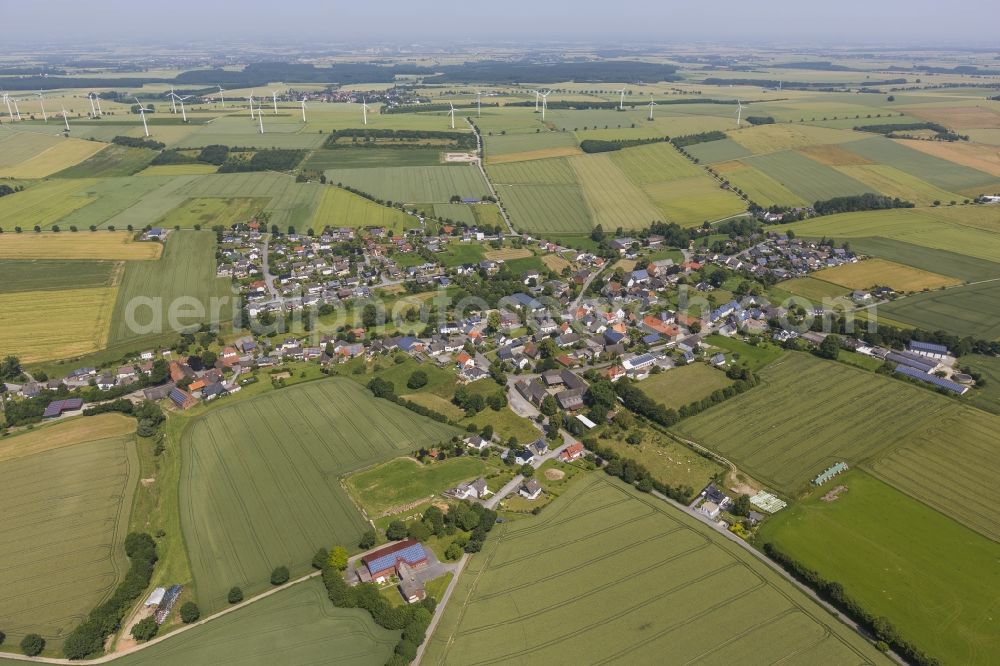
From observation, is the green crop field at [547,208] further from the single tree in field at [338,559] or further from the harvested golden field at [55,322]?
the single tree in field at [338,559]

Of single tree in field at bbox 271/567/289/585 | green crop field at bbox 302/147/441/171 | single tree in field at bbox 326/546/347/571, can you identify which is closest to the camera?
single tree in field at bbox 271/567/289/585

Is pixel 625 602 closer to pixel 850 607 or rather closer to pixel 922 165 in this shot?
pixel 850 607

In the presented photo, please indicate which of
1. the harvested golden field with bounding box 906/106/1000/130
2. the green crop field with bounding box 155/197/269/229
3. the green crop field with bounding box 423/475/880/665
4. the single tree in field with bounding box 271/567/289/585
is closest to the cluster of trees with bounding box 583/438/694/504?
the green crop field with bounding box 423/475/880/665

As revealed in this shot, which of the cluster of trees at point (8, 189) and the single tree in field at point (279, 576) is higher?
the cluster of trees at point (8, 189)

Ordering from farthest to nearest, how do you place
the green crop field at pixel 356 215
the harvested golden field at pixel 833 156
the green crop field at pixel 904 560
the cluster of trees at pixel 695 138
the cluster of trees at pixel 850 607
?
1. the cluster of trees at pixel 695 138
2. the harvested golden field at pixel 833 156
3. the green crop field at pixel 356 215
4. the green crop field at pixel 904 560
5. the cluster of trees at pixel 850 607

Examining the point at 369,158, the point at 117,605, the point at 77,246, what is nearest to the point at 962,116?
the point at 369,158

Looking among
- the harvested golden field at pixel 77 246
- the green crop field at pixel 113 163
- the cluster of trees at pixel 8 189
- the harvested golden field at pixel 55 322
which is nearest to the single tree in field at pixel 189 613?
the harvested golden field at pixel 55 322

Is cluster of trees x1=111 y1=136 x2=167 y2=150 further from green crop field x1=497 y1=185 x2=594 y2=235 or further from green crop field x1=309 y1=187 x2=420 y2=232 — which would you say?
green crop field x1=497 y1=185 x2=594 y2=235
